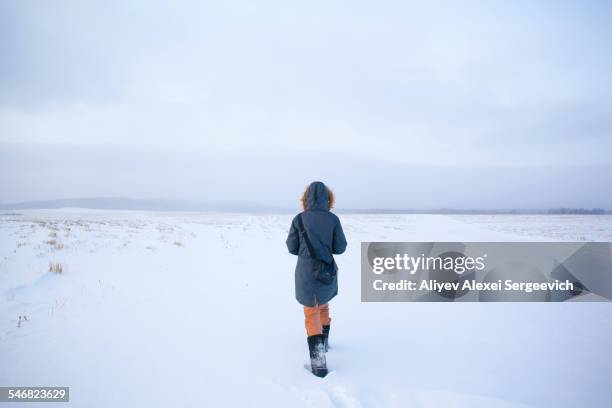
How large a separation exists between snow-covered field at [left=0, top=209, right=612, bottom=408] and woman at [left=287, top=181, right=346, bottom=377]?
43cm

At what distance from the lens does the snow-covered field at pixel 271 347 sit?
3092 mm

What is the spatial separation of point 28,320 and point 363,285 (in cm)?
641

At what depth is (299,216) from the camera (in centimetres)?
355

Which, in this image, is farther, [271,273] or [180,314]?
[271,273]

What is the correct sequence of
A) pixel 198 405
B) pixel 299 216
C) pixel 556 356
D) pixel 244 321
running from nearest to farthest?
1. pixel 198 405
2. pixel 299 216
3. pixel 556 356
4. pixel 244 321

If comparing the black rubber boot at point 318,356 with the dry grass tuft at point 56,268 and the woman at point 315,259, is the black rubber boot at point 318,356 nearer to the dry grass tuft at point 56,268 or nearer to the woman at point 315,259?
the woman at point 315,259

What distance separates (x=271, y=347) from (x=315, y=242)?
1693 mm

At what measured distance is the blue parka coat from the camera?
3457mm

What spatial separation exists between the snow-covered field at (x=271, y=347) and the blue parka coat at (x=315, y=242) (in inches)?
34.2

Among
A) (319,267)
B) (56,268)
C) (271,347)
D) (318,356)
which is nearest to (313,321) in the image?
(318,356)

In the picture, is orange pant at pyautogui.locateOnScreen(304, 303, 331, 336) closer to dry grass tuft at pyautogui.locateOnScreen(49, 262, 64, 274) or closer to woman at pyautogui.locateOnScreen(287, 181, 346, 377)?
woman at pyautogui.locateOnScreen(287, 181, 346, 377)

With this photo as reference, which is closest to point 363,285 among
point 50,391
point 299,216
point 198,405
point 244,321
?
point 244,321

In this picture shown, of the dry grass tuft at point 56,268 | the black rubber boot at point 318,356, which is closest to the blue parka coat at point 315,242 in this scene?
the black rubber boot at point 318,356

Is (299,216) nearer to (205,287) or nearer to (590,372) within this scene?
(590,372)
